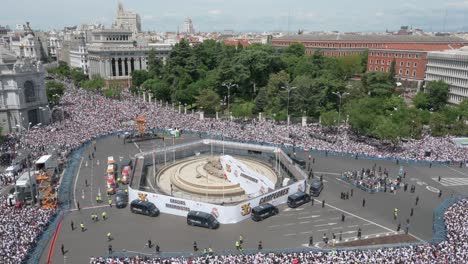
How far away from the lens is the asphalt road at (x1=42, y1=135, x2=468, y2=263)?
94.4 ft

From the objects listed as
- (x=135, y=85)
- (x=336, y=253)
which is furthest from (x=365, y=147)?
(x=135, y=85)

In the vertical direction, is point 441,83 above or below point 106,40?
below

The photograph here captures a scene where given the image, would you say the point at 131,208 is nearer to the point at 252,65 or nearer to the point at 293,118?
the point at 293,118

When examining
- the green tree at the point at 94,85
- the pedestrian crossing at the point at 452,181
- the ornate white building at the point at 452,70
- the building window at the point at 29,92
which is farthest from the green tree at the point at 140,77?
the pedestrian crossing at the point at 452,181

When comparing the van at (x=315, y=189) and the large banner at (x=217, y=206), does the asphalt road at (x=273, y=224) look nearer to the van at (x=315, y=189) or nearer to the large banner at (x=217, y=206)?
the van at (x=315, y=189)

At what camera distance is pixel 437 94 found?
76.3 metres

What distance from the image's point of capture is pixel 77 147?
52.0m

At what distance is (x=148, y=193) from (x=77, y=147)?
73.1ft

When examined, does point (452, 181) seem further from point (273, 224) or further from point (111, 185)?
point (111, 185)

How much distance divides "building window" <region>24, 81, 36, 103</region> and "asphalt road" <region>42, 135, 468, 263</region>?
26570 millimetres

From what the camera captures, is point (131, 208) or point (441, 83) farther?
point (441, 83)

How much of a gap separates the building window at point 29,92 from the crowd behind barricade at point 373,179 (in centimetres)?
4885

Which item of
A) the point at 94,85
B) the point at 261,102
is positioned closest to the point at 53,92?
the point at 94,85

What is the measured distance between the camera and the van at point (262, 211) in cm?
3259
